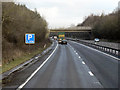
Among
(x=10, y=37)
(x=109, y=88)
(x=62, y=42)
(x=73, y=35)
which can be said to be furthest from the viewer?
(x=73, y=35)

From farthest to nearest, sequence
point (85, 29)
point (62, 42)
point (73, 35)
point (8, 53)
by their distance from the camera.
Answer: point (73, 35) < point (85, 29) < point (62, 42) < point (8, 53)

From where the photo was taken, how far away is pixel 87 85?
27.7 ft

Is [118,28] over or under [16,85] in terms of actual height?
over

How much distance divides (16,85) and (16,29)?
21.2 m

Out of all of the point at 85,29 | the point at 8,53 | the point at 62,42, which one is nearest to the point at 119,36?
the point at 62,42

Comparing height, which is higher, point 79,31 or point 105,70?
point 79,31

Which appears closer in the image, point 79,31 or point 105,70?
point 105,70

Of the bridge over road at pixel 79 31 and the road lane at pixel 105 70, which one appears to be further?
the bridge over road at pixel 79 31

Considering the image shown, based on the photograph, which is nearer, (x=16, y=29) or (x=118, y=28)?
(x=16, y=29)

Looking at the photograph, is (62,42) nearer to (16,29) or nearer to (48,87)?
(16,29)

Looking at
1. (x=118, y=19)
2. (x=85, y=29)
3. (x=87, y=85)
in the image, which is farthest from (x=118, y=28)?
(x=87, y=85)

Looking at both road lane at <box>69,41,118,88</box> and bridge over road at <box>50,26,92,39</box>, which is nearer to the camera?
road lane at <box>69,41,118,88</box>

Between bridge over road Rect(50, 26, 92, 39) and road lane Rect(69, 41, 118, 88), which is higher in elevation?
bridge over road Rect(50, 26, 92, 39)

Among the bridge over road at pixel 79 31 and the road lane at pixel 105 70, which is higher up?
the bridge over road at pixel 79 31
